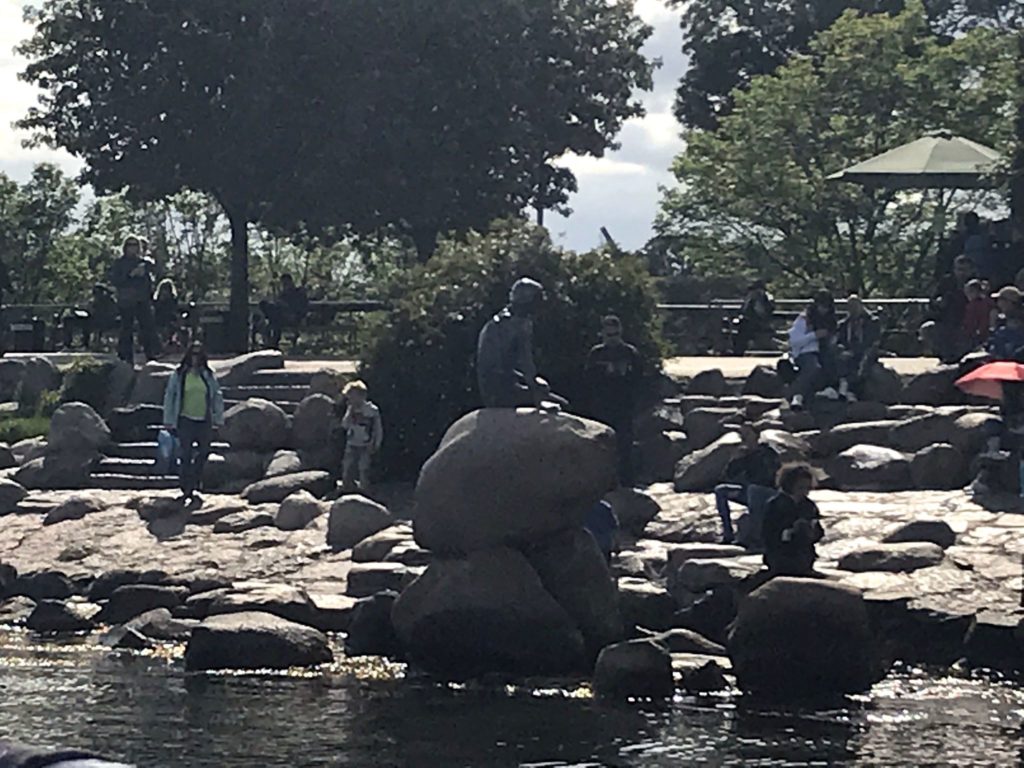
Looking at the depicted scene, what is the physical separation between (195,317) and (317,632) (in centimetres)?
1702

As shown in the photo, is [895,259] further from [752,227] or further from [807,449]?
[807,449]

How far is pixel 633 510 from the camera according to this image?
770 inches

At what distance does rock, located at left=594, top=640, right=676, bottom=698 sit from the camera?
14.1 metres

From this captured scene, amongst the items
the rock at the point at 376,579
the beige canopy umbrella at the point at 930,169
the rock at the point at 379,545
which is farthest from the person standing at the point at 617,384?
the beige canopy umbrella at the point at 930,169

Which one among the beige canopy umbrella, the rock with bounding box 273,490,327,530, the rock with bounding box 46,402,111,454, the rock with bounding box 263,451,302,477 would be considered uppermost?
the beige canopy umbrella

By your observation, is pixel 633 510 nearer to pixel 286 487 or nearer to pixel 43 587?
pixel 286 487

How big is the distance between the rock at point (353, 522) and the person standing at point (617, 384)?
222 cm

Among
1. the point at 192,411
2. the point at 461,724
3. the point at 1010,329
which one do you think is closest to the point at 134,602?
the point at 192,411

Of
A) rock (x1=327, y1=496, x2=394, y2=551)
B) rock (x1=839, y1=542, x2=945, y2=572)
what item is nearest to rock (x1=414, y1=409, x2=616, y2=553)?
rock (x1=839, y1=542, x2=945, y2=572)

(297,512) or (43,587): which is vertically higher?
(297,512)

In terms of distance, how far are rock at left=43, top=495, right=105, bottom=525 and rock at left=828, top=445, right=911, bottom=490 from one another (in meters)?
7.50

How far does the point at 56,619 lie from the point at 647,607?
4861mm

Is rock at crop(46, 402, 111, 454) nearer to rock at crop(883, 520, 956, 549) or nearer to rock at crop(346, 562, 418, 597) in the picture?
rock at crop(346, 562, 418, 597)

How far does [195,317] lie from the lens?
32469 mm
